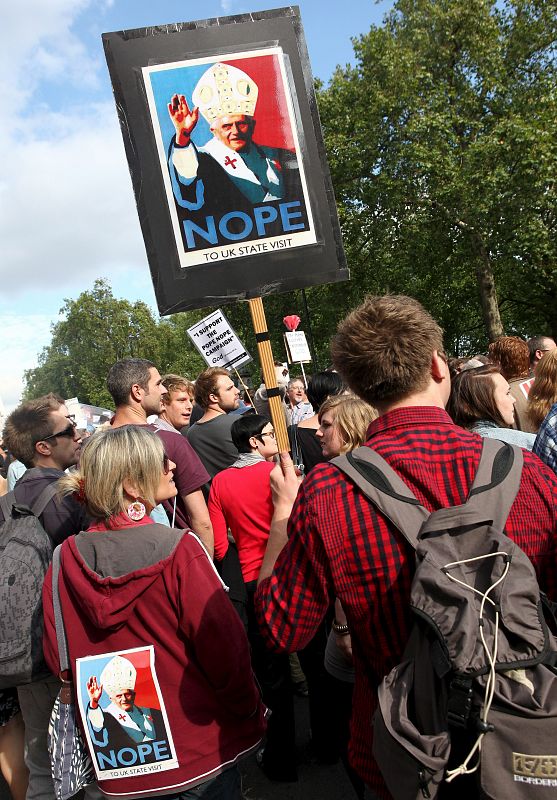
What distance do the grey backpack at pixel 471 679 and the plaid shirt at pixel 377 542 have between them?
0.45ft

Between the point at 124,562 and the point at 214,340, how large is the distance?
4.40 m

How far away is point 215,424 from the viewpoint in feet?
16.9

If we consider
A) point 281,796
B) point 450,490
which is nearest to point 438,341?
point 450,490

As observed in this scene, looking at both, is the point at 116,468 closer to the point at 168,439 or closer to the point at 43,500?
the point at 43,500

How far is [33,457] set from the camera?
140 inches

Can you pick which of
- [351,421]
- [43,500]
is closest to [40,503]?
[43,500]

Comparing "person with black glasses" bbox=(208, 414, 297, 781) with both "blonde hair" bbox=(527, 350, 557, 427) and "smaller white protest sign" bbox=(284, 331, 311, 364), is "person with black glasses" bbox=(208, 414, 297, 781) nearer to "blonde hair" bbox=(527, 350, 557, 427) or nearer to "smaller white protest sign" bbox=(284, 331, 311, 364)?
"blonde hair" bbox=(527, 350, 557, 427)

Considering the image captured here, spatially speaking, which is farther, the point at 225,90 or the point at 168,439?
the point at 168,439

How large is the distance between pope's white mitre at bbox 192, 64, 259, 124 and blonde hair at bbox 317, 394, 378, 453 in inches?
54.5

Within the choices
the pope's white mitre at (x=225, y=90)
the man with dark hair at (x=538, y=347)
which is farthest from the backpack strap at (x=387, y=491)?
the man with dark hair at (x=538, y=347)

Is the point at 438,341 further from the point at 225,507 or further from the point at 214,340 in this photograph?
the point at 214,340

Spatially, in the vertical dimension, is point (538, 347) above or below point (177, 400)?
below

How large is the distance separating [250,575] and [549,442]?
169 centimetres

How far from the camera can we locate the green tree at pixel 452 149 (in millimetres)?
19406
